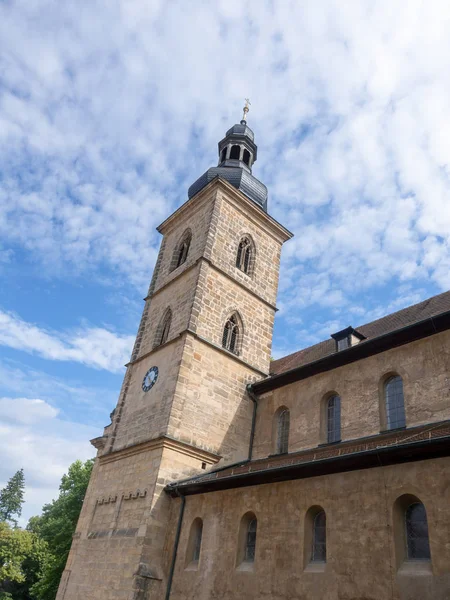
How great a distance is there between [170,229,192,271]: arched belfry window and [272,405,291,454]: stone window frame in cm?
735

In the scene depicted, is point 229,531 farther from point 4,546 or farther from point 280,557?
point 4,546

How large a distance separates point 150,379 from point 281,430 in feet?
15.1

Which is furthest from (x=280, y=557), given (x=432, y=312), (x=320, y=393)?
(x=432, y=312)

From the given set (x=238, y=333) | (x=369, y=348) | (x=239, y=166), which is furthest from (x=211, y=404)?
(x=239, y=166)

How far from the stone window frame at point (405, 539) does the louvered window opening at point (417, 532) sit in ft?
0.05

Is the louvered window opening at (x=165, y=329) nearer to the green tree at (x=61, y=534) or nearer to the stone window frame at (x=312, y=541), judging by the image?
the stone window frame at (x=312, y=541)

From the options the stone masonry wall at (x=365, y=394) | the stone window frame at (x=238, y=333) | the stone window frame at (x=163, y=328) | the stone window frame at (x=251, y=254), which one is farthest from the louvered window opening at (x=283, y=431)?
the stone window frame at (x=251, y=254)

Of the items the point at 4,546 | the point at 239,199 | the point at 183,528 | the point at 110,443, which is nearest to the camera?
the point at 183,528

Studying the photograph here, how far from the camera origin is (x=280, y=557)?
32.5 ft

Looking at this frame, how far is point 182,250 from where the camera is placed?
66.6ft

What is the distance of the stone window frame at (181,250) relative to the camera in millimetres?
19844

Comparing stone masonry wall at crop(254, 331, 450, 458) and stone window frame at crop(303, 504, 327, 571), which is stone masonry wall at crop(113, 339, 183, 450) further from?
stone window frame at crop(303, 504, 327, 571)

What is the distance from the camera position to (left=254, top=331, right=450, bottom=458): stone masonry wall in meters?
11.5

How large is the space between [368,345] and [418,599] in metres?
6.64
